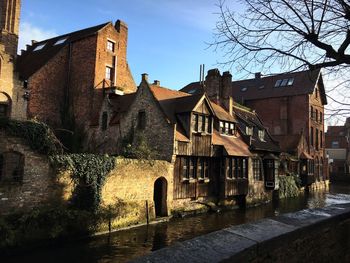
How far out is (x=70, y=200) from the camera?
15.2m

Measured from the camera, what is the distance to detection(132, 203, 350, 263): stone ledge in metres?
2.76

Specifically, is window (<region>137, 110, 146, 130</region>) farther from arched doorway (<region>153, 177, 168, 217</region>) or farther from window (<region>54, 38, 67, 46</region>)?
window (<region>54, 38, 67, 46</region>)

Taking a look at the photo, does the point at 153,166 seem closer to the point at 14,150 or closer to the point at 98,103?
the point at 14,150

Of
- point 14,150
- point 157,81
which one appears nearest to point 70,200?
point 14,150

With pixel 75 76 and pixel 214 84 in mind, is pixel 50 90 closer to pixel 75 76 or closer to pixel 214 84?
pixel 75 76

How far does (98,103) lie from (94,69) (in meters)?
2.87

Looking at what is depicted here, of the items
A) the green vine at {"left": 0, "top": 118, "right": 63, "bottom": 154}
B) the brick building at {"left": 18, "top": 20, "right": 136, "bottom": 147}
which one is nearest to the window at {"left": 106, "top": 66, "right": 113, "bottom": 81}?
the brick building at {"left": 18, "top": 20, "right": 136, "bottom": 147}

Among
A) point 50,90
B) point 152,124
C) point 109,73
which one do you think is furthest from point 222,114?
point 50,90

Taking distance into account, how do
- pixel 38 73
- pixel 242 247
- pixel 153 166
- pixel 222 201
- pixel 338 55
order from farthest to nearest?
pixel 38 73 → pixel 222 201 → pixel 153 166 → pixel 338 55 → pixel 242 247

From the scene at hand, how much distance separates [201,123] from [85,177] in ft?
31.0

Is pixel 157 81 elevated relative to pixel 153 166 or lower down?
elevated

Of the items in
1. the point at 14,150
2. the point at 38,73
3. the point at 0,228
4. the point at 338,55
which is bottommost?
the point at 0,228

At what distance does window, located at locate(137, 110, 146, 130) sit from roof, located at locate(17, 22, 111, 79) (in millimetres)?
10796

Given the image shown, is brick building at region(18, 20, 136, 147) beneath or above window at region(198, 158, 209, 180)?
above
